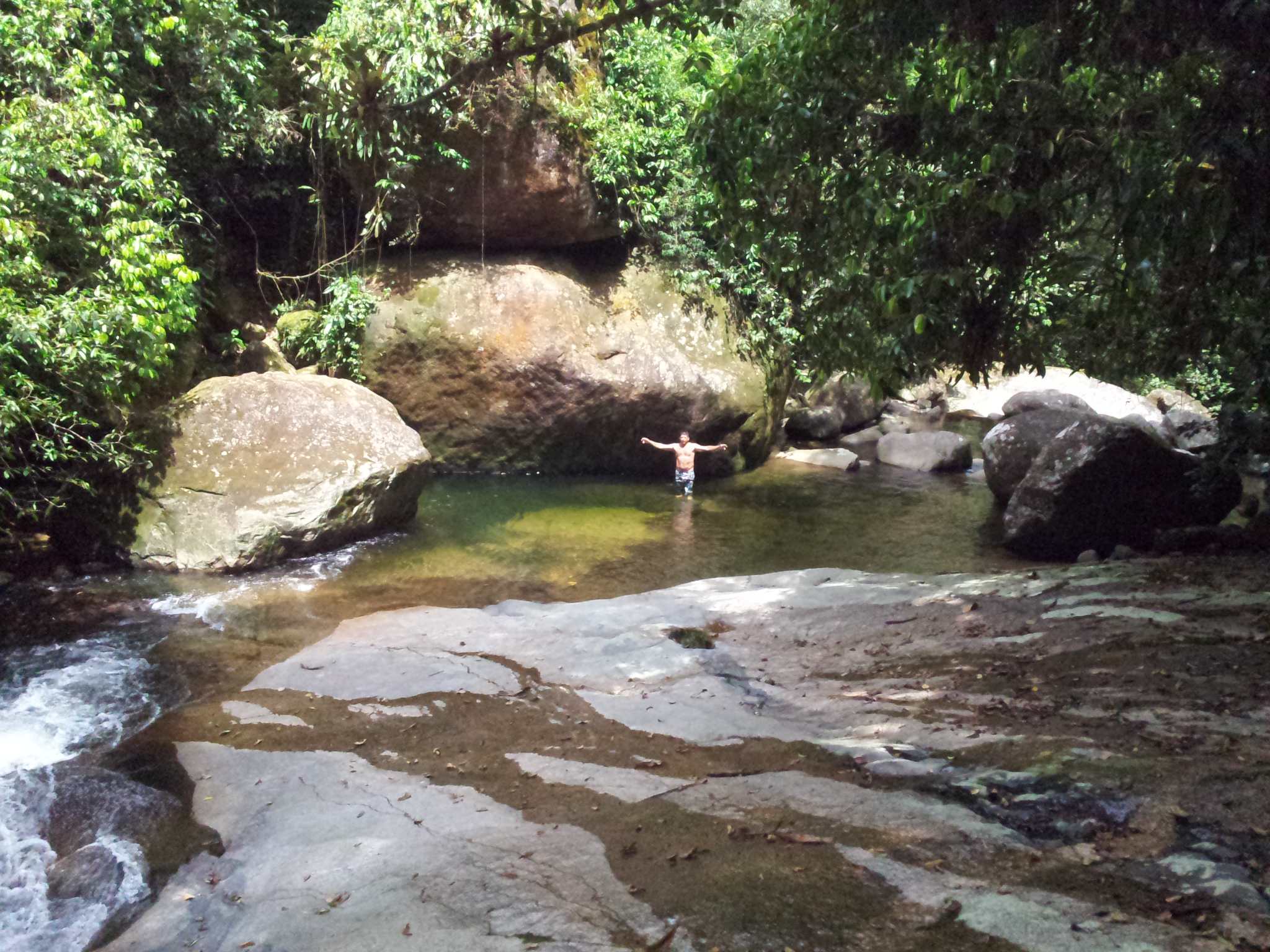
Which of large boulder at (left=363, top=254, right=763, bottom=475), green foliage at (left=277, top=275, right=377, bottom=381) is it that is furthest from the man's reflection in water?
green foliage at (left=277, top=275, right=377, bottom=381)

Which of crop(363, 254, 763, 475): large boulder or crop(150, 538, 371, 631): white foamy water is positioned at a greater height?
crop(363, 254, 763, 475): large boulder

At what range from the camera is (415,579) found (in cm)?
848

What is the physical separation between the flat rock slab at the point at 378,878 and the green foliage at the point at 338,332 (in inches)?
369

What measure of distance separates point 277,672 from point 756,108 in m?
4.80

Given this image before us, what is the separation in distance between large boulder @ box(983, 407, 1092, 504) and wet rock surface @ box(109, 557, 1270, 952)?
13.7 ft

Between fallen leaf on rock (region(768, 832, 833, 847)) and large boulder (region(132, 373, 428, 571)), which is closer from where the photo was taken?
fallen leaf on rock (region(768, 832, 833, 847))

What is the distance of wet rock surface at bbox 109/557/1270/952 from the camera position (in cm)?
287

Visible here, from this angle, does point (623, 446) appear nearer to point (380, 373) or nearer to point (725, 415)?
point (725, 415)

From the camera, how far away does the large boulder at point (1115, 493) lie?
859 centimetres

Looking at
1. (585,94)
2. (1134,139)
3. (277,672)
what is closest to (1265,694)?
(1134,139)

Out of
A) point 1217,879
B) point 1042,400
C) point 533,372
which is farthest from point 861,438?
point 1217,879

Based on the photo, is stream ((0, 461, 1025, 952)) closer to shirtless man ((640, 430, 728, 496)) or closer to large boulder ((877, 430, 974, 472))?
shirtless man ((640, 430, 728, 496))

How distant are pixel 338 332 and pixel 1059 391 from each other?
46.5 ft

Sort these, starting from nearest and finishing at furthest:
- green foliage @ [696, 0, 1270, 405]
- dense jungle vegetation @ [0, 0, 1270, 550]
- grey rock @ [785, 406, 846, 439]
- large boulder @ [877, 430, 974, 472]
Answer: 1. green foliage @ [696, 0, 1270, 405]
2. dense jungle vegetation @ [0, 0, 1270, 550]
3. large boulder @ [877, 430, 974, 472]
4. grey rock @ [785, 406, 846, 439]
